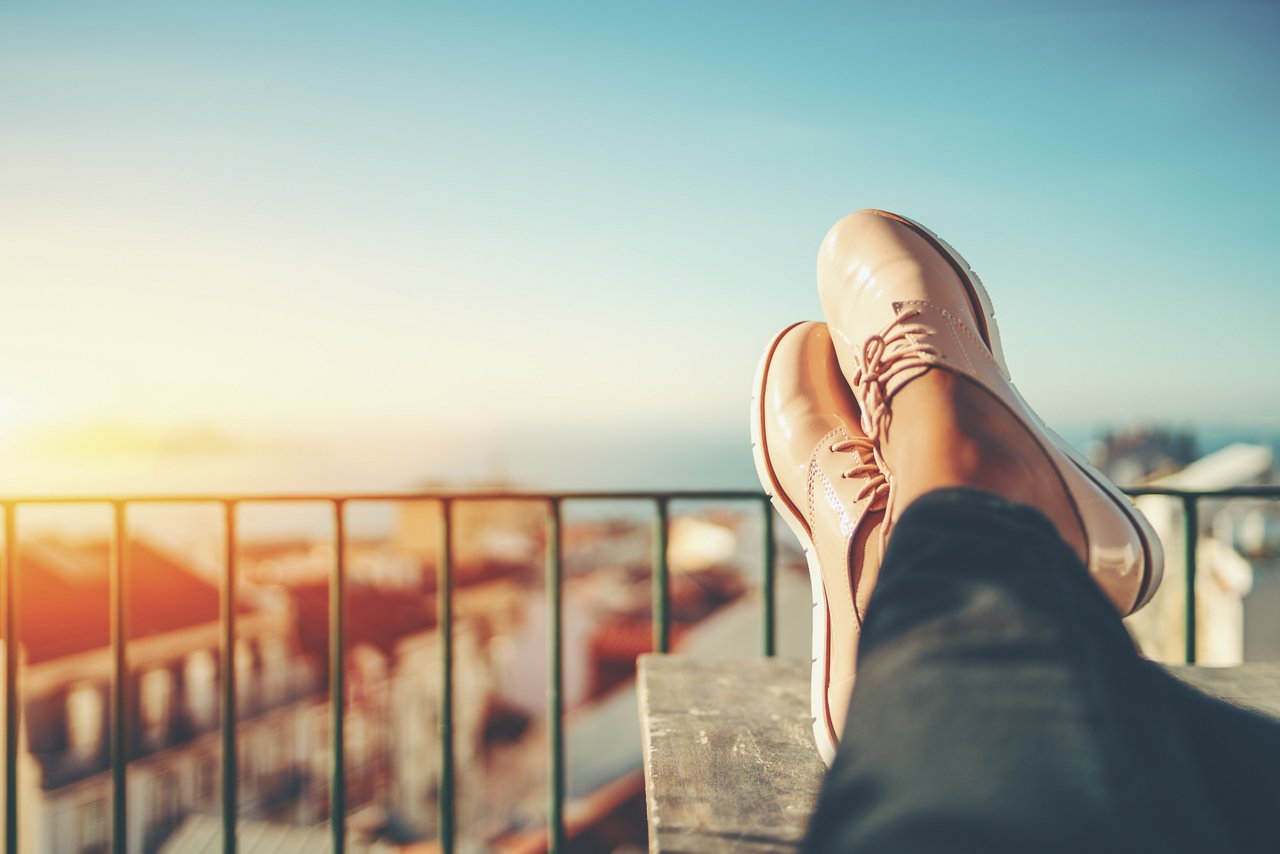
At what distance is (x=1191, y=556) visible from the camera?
188 cm

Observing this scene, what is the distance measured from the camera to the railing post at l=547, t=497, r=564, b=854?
66.7 inches

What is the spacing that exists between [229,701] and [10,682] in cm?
46

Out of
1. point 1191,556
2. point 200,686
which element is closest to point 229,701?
point 1191,556

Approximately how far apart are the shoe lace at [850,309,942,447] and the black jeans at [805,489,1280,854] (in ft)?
1.81

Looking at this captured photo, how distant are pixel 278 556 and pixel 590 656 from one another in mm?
8765

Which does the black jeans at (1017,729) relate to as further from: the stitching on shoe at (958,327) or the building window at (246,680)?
the building window at (246,680)

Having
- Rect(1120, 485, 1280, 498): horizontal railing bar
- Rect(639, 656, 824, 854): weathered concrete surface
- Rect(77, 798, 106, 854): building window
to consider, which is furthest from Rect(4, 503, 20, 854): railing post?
Rect(77, 798, 106, 854): building window

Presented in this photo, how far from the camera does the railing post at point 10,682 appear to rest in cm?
157

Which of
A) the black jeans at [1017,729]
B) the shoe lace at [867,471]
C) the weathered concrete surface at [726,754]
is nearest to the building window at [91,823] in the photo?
the weathered concrete surface at [726,754]

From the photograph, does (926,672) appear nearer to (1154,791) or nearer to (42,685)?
(1154,791)

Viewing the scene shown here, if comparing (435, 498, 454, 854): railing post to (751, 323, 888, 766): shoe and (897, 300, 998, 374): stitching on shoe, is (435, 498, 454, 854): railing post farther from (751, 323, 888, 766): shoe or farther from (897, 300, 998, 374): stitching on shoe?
(897, 300, 998, 374): stitching on shoe

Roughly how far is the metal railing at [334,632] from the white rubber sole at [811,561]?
17 centimetres

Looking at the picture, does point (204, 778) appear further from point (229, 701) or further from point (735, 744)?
point (735, 744)

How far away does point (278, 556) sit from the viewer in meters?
20.6
